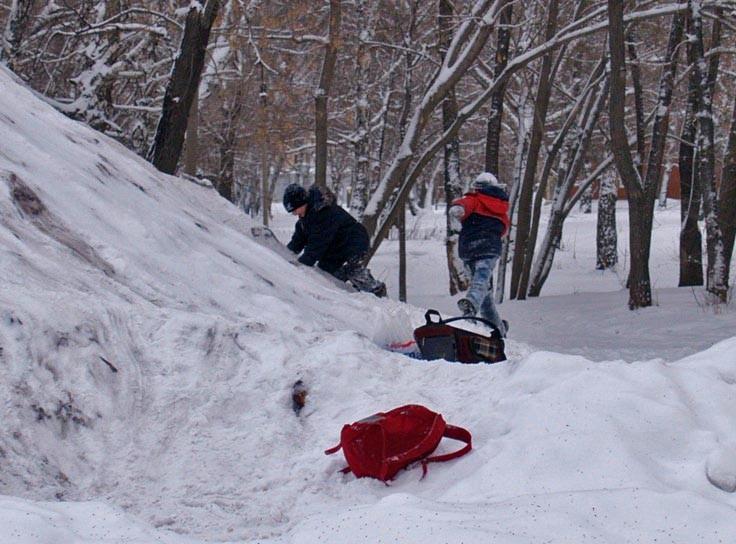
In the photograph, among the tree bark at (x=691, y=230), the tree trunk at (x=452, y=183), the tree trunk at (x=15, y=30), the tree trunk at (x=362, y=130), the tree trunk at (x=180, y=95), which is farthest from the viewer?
the tree trunk at (x=362, y=130)

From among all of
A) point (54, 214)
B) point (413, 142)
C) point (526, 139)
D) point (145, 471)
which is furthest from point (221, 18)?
point (145, 471)

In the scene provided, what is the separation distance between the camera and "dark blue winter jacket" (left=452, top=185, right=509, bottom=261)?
813 centimetres

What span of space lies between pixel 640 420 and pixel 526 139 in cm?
1324

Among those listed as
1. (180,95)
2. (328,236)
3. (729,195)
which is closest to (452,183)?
(729,195)

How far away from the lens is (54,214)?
559 centimetres

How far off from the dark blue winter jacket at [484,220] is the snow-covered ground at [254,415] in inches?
80.8

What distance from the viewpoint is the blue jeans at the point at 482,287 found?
806 cm

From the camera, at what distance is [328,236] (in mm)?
8531

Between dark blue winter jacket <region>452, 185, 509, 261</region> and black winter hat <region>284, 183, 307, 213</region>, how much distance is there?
4.63 feet

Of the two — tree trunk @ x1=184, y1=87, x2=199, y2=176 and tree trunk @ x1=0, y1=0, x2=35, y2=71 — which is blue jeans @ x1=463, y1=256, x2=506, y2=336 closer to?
tree trunk @ x1=0, y1=0, x2=35, y2=71

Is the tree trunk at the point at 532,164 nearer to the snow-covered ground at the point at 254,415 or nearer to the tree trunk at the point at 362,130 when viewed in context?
the tree trunk at the point at 362,130

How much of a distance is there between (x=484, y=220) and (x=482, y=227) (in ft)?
0.23

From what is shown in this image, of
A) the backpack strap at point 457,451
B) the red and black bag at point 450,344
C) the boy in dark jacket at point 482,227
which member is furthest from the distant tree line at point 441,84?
the backpack strap at point 457,451

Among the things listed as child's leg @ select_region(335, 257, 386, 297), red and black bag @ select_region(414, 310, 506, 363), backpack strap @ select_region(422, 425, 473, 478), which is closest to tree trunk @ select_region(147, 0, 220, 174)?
child's leg @ select_region(335, 257, 386, 297)
